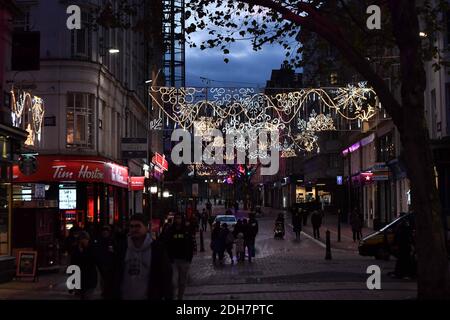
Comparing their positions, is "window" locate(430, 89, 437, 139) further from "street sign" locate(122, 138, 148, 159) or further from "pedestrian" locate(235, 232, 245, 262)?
"street sign" locate(122, 138, 148, 159)

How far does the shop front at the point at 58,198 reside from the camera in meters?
22.4

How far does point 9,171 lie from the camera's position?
69.5 feet

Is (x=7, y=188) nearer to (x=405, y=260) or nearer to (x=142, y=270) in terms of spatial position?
(x=405, y=260)

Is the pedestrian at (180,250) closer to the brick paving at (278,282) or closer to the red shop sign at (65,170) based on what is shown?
the brick paving at (278,282)

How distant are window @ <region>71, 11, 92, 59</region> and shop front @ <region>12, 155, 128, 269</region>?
16.1 feet

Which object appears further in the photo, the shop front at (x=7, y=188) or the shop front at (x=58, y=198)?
the shop front at (x=58, y=198)

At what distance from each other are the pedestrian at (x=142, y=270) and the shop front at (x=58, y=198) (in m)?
14.8

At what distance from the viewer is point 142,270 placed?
7.64m

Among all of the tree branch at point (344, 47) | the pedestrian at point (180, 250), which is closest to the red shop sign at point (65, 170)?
the pedestrian at point (180, 250)

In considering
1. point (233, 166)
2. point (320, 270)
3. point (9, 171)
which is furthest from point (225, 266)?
point (233, 166)

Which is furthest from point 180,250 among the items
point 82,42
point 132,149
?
point 82,42


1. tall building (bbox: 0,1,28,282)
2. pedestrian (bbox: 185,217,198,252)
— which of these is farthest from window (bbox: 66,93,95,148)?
tall building (bbox: 0,1,28,282)
